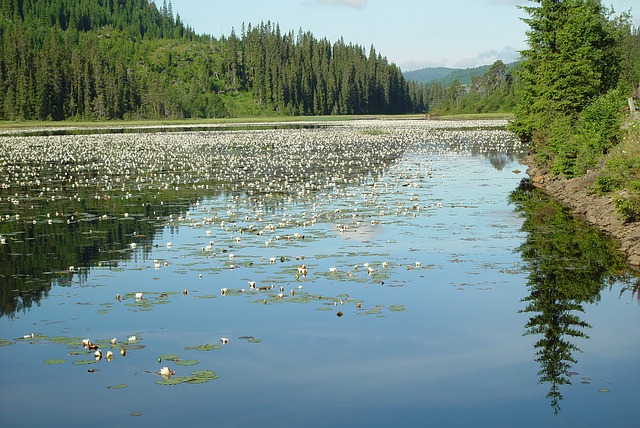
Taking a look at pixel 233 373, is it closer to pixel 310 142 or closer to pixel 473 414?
pixel 473 414

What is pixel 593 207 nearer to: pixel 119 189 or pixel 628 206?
pixel 628 206

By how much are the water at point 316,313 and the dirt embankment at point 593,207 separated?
0.57 m

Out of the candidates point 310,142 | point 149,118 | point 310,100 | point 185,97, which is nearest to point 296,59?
point 310,100

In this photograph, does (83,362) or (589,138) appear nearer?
(83,362)

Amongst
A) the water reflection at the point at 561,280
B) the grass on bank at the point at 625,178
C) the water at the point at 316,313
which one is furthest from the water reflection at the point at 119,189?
the grass on bank at the point at 625,178

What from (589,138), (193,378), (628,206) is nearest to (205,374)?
(193,378)

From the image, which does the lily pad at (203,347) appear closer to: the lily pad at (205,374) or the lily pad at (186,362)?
the lily pad at (186,362)

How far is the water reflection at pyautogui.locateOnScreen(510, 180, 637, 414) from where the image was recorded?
11.0 metres

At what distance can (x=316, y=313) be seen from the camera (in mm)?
13008

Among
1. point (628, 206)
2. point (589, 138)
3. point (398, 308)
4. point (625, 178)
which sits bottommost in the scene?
point (398, 308)

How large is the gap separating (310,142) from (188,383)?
53.4 m

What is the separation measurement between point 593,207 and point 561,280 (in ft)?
28.7

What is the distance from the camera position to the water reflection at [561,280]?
11.0m

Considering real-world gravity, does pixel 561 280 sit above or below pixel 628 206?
below
